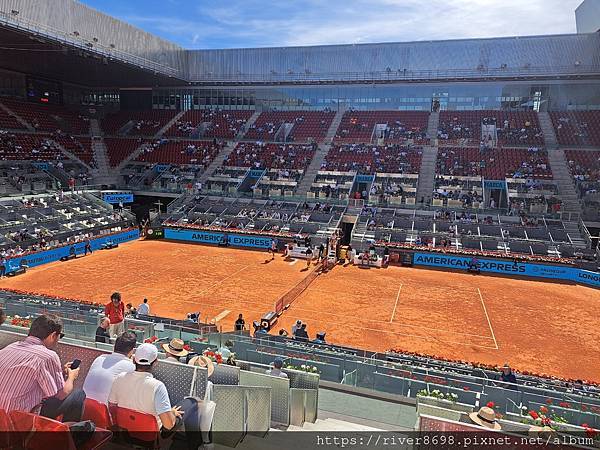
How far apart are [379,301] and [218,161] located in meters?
29.7

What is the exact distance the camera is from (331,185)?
3972 centimetres

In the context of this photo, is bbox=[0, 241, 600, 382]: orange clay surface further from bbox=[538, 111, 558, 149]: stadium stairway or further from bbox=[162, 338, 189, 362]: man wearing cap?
bbox=[538, 111, 558, 149]: stadium stairway

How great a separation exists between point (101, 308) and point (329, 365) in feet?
30.2

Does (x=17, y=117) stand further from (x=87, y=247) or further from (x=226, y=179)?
(x=87, y=247)

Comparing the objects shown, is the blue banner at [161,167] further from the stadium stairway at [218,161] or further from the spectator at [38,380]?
the spectator at [38,380]

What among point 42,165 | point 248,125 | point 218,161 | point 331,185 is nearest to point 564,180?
point 331,185

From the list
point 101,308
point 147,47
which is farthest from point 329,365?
point 147,47

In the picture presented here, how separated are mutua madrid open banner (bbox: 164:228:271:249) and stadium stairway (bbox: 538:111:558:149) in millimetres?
28964

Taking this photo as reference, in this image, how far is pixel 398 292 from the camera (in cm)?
2345

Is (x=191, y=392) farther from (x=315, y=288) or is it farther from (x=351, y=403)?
(x=315, y=288)

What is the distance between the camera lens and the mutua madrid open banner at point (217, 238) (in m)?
33.6

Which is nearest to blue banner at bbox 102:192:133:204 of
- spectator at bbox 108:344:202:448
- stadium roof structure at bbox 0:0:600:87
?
stadium roof structure at bbox 0:0:600:87

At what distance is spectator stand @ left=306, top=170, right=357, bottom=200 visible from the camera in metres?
38.0

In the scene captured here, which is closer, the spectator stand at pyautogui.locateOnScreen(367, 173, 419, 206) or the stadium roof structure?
the stadium roof structure
